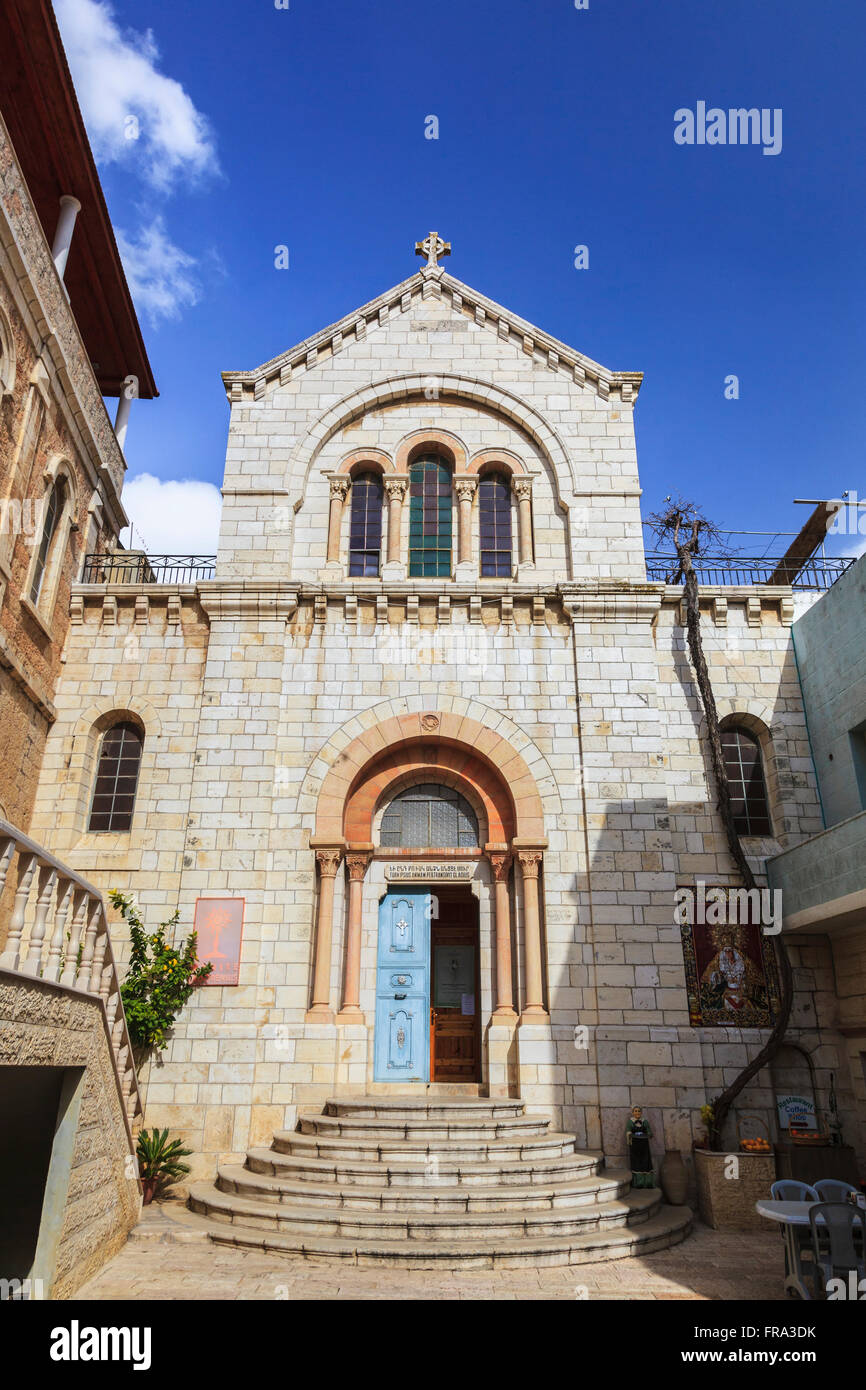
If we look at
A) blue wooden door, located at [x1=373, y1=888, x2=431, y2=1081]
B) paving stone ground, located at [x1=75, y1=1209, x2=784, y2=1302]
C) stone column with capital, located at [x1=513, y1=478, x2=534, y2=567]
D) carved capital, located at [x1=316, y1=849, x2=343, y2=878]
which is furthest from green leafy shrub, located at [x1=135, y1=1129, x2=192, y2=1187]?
stone column with capital, located at [x1=513, y1=478, x2=534, y2=567]

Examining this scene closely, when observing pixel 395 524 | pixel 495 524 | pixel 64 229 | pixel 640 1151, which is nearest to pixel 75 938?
pixel 640 1151

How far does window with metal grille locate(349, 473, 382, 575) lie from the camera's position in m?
16.6

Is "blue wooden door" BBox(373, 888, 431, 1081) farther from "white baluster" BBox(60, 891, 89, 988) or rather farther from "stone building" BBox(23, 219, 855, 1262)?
"white baluster" BBox(60, 891, 89, 988)

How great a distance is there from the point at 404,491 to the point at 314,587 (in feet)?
8.96

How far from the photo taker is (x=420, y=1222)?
32.1 feet

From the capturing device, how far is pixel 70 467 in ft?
52.2

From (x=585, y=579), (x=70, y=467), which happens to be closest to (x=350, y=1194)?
(x=585, y=579)

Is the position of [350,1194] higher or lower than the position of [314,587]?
lower

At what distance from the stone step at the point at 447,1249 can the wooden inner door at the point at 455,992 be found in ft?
14.5

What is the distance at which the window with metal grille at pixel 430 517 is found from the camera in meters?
16.5

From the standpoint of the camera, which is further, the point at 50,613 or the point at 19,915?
the point at 50,613

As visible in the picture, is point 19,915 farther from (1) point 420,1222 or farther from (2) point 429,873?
(2) point 429,873

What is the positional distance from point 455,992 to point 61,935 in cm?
786
